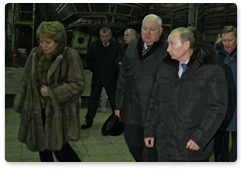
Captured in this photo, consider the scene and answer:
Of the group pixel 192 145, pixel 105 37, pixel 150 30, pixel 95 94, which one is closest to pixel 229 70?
pixel 150 30

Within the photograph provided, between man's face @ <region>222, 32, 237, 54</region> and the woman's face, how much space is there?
56.1 inches

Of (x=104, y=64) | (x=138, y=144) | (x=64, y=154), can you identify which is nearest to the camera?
(x=64, y=154)

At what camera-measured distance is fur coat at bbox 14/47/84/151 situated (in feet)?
7.27

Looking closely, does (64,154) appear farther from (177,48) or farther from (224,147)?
(224,147)

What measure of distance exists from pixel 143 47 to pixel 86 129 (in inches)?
60.0

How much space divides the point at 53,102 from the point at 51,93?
0.22 feet

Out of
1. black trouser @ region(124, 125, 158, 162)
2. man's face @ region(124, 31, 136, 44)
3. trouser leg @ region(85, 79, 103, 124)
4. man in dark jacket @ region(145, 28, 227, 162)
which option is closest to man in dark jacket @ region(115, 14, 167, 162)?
black trouser @ region(124, 125, 158, 162)

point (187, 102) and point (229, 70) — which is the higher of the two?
point (229, 70)

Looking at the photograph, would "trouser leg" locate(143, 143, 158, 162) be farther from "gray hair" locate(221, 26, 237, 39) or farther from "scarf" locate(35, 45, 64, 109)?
"gray hair" locate(221, 26, 237, 39)

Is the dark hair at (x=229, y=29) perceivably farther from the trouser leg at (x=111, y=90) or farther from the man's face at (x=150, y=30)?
the trouser leg at (x=111, y=90)

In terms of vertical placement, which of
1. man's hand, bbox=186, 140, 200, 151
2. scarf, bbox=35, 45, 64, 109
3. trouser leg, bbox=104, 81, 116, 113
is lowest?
man's hand, bbox=186, 140, 200, 151

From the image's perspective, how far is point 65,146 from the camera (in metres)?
2.30

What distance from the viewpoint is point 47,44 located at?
221 centimetres
